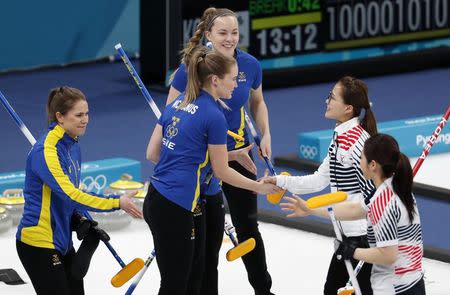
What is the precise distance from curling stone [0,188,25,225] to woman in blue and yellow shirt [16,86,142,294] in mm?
2857

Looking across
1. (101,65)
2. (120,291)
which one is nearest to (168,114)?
(120,291)

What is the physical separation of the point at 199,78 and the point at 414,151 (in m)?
5.71

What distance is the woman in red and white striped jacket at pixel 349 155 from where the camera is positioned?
6230 millimetres

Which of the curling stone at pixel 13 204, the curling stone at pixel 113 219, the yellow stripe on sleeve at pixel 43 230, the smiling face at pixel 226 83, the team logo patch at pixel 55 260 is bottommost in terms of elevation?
the curling stone at pixel 113 219

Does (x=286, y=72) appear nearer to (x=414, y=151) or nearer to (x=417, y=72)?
(x=417, y=72)

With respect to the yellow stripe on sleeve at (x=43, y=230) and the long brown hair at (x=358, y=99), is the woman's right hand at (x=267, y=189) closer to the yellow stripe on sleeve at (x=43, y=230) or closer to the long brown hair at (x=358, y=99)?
the long brown hair at (x=358, y=99)

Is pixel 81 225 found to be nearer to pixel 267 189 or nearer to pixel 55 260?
pixel 55 260

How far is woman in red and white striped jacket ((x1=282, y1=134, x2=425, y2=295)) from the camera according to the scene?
5488mm

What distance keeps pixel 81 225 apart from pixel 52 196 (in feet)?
1.01

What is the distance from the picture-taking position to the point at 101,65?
51.8 ft

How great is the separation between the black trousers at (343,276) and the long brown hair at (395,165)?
800 millimetres

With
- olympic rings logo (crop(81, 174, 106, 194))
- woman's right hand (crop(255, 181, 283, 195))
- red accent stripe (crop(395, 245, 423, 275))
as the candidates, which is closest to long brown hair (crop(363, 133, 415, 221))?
red accent stripe (crop(395, 245, 423, 275))

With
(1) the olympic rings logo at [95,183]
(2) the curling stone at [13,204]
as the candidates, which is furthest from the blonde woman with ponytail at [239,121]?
(1) the olympic rings logo at [95,183]

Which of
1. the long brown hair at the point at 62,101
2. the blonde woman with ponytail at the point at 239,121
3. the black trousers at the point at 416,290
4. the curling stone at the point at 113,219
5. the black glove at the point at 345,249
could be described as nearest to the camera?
the black trousers at the point at 416,290
